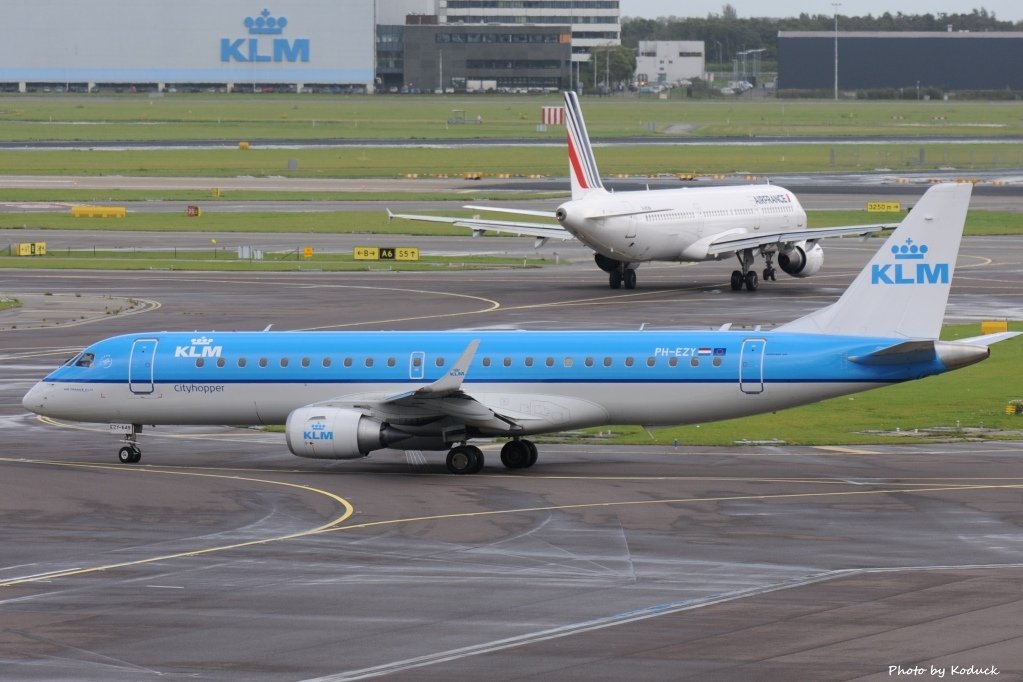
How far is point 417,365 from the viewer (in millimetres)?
40281

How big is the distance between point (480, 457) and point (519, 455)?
4.37ft

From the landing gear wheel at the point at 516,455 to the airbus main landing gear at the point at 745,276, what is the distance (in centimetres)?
3883

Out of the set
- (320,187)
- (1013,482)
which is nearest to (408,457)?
(1013,482)

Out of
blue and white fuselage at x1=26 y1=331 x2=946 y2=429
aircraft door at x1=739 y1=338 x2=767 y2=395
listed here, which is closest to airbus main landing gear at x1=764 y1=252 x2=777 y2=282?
blue and white fuselage at x1=26 y1=331 x2=946 y2=429

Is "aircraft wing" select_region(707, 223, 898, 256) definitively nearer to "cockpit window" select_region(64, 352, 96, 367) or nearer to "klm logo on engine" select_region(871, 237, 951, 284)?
"klm logo on engine" select_region(871, 237, 951, 284)

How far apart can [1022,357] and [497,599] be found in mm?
34215

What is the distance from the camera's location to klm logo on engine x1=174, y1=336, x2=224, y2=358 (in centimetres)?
4156

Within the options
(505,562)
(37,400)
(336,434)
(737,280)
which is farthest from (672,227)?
(505,562)

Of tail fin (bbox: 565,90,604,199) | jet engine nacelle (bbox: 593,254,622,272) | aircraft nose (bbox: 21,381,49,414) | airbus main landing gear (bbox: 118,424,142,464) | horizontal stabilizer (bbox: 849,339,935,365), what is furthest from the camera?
jet engine nacelle (bbox: 593,254,622,272)

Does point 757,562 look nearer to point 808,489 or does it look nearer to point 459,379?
point 808,489

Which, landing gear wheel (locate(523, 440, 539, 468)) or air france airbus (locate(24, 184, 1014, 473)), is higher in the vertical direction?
air france airbus (locate(24, 184, 1014, 473))

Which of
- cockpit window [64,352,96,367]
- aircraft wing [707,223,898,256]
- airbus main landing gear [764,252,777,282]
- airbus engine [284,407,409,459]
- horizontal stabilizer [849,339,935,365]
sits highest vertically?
horizontal stabilizer [849,339,935,365]

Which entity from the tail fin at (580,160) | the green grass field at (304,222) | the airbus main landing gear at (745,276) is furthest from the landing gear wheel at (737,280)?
the green grass field at (304,222)

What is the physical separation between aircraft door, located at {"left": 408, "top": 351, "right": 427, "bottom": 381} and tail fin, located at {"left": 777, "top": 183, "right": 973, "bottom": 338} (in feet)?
32.6
